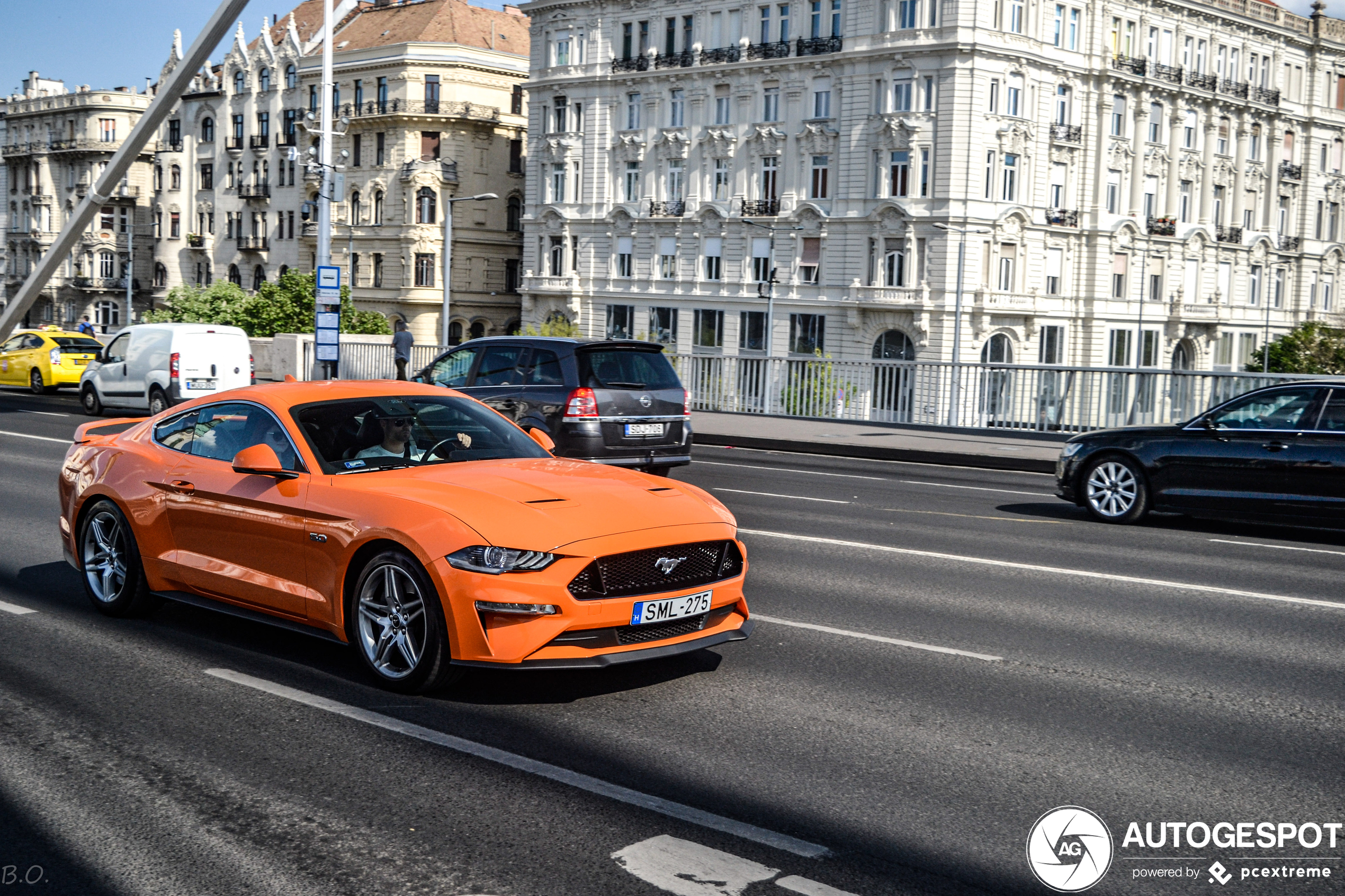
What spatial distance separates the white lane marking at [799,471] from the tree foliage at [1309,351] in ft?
188

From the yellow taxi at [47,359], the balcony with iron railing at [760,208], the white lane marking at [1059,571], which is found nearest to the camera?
the white lane marking at [1059,571]

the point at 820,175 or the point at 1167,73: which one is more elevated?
the point at 1167,73

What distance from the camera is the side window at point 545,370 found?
16.0 metres

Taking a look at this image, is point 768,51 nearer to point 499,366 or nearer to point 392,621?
point 499,366

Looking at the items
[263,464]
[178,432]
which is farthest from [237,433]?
[263,464]

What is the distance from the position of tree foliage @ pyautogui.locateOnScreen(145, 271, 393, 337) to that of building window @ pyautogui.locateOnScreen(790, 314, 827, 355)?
2387cm

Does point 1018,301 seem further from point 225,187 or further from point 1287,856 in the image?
point 1287,856

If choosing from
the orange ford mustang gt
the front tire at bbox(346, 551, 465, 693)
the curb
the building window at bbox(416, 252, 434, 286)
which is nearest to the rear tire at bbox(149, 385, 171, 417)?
the curb

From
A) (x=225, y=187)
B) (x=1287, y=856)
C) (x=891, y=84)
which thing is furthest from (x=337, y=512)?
(x=225, y=187)

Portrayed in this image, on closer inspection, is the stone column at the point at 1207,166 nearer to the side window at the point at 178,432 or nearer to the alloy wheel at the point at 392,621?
the side window at the point at 178,432

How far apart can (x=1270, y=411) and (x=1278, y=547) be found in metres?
1.46

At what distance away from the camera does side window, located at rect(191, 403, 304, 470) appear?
733 centimetres

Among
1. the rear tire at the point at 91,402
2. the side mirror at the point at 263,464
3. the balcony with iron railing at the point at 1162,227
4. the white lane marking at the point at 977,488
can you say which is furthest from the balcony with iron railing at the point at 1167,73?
the side mirror at the point at 263,464

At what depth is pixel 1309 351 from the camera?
2889 inches
